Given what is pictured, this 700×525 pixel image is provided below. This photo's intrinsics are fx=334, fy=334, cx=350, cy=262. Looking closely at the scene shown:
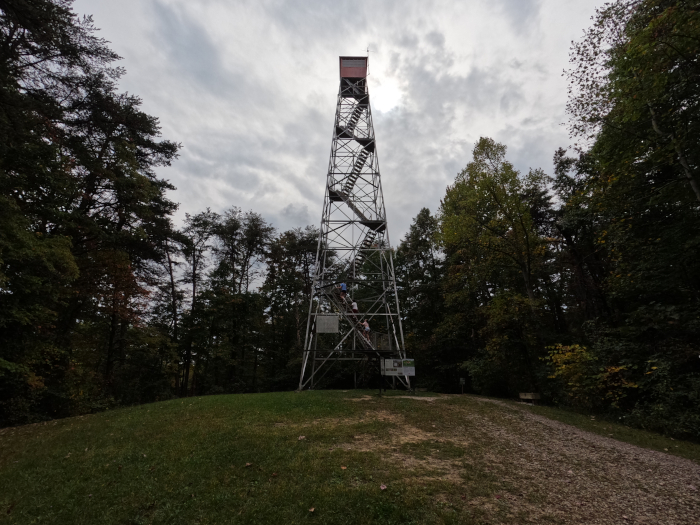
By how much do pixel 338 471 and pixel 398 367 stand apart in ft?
29.5

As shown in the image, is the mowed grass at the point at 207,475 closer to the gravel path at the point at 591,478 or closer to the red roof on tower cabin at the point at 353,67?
the gravel path at the point at 591,478

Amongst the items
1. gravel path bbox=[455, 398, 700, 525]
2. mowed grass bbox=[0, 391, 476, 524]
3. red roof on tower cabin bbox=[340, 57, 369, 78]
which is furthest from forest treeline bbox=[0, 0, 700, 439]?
red roof on tower cabin bbox=[340, 57, 369, 78]

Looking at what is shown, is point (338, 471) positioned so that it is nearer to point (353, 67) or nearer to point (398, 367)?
point (398, 367)

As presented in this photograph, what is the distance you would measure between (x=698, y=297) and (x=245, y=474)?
12714 millimetres

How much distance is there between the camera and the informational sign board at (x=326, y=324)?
15.8 m

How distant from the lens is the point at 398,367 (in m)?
13.8

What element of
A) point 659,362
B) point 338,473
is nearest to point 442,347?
point 659,362

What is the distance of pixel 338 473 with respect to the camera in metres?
5.12

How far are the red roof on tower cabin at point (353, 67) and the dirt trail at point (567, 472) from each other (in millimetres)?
19918

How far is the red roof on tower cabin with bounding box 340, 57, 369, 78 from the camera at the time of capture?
68.2ft

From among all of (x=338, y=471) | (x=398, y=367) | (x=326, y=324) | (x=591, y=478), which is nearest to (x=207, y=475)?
(x=338, y=471)

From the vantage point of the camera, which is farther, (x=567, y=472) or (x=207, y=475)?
(x=567, y=472)

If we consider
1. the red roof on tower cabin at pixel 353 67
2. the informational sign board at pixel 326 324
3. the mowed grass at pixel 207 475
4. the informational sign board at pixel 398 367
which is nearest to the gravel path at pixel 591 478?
the mowed grass at pixel 207 475

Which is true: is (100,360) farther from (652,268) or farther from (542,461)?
(652,268)
